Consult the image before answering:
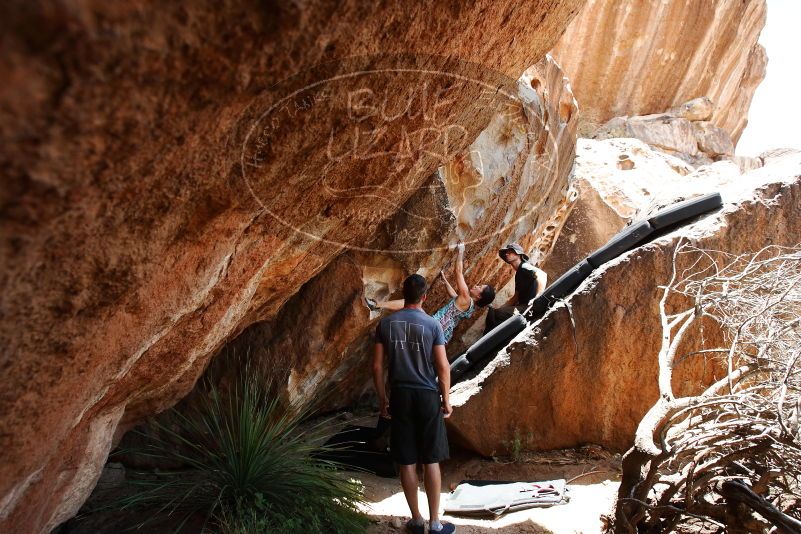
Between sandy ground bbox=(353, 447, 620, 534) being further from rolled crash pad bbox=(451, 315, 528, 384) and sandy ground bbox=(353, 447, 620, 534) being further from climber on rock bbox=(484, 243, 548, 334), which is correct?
climber on rock bbox=(484, 243, 548, 334)

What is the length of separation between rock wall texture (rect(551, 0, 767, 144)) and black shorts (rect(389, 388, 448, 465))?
484 inches

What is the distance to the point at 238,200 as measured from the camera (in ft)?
8.00

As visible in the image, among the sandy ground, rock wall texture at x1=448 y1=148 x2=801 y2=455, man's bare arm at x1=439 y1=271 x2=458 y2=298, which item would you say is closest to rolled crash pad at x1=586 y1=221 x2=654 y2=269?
rock wall texture at x1=448 y1=148 x2=801 y2=455

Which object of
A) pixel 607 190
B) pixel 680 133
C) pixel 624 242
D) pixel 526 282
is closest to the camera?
pixel 624 242

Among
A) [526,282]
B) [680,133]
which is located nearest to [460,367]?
[526,282]

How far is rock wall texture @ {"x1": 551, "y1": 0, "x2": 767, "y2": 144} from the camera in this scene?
45.6 feet

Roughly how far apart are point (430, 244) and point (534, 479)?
6.61 ft

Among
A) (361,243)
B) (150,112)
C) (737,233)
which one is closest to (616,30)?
(737,233)

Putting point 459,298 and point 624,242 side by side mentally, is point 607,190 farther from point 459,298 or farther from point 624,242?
point 459,298

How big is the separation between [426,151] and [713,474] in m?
2.33

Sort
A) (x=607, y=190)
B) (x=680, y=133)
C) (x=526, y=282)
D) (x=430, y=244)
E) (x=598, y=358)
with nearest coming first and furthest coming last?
(x=598, y=358) < (x=430, y=244) < (x=526, y=282) < (x=607, y=190) < (x=680, y=133)

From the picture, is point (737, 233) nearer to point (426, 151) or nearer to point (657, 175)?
point (426, 151)

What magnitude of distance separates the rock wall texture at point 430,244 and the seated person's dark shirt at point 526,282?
0.48 metres

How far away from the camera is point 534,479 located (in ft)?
15.5
